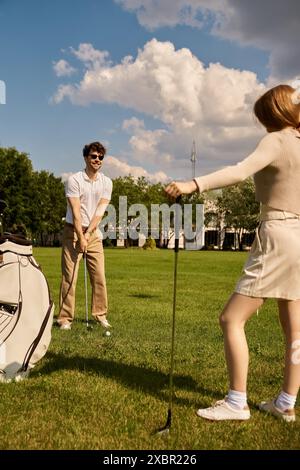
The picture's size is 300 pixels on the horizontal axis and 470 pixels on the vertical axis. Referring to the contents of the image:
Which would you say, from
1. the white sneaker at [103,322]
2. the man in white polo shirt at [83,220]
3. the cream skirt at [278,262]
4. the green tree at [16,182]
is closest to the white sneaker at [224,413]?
the cream skirt at [278,262]

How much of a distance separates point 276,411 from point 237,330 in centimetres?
86

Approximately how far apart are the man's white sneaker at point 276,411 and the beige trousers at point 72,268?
15.8ft

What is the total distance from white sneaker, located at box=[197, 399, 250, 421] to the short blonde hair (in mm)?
2328

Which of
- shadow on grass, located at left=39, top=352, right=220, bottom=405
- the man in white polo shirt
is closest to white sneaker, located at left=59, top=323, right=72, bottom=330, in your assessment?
the man in white polo shirt

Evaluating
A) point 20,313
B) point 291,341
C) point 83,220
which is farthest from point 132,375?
point 83,220

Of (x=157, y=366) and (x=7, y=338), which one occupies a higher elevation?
(x=7, y=338)

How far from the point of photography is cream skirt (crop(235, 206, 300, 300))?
439 centimetres

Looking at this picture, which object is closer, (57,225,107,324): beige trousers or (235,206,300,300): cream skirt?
(235,206,300,300): cream skirt

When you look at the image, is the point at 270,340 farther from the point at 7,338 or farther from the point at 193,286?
the point at 193,286

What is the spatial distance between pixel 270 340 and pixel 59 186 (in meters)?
91.0

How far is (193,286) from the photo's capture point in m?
19.3

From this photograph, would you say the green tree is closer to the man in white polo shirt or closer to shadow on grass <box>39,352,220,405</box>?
the man in white polo shirt

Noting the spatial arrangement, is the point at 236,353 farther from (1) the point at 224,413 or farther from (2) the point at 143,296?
(2) the point at 143,296
